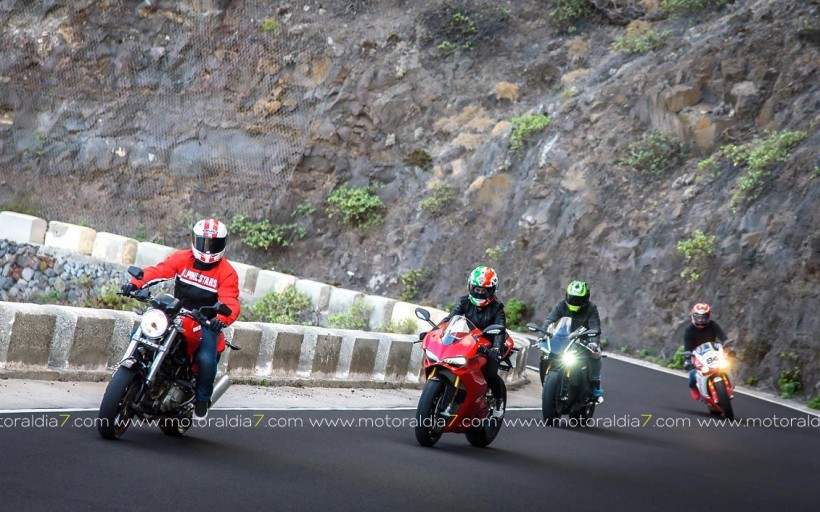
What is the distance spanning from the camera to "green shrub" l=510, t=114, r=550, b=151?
37844 mm

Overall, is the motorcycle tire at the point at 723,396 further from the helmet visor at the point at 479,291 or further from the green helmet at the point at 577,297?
the helmet visor at the point at 479,291

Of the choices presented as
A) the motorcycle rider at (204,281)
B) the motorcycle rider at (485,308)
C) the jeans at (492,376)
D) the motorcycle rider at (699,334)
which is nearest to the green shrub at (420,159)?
the motorcycle rider at (699,334)

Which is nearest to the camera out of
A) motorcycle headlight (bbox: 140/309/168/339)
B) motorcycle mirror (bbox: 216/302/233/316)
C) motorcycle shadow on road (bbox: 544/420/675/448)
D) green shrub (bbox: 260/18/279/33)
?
motorcycle headlight (bbox: 140/309/168/339)

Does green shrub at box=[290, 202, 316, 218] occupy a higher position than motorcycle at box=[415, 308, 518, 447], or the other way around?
green shrub at box=[290, 202, 316, 218]

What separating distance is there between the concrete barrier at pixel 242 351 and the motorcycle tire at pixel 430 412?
393 cm

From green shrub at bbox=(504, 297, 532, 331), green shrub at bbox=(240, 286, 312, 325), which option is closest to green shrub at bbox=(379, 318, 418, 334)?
green shrub at bbox=(240, 286, 312, 325)

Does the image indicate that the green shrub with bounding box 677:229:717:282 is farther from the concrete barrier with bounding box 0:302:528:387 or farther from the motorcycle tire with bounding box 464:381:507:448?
the motorcycle tire with bounding box 464:381:507:448

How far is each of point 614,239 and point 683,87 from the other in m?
5.55

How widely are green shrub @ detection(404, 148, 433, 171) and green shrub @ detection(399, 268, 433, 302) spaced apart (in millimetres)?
5961

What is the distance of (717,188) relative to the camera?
3212 cm

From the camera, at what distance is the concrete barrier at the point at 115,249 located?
32812 mm

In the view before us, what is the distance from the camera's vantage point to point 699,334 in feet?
65.1

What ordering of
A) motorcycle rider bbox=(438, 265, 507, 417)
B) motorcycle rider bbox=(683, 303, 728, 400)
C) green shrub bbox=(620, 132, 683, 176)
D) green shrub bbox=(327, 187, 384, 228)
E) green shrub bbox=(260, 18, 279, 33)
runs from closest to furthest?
motorcycle rider bbox=(438, 265, 507, 417), motorcycle rider bbox=(683, 303, 728, 400), green shrub bbox=(620, 132, 683, 176), green shrub bbox=(327, 187, 384, 228), green shrub bbox=(260, 18, 279, 33)

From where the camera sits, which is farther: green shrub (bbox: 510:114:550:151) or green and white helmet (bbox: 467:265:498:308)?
green shrub (bbox: 510:114:550:151)
